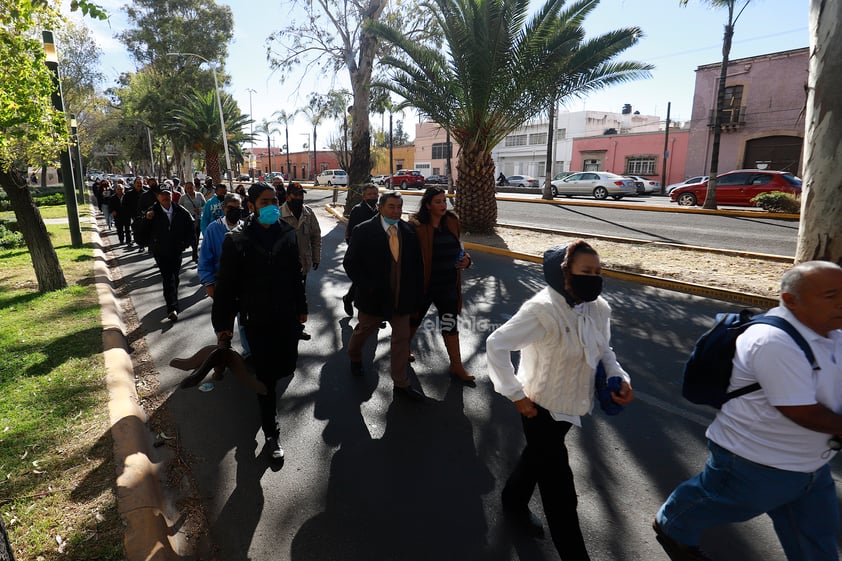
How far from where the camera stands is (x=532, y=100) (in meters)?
12.5

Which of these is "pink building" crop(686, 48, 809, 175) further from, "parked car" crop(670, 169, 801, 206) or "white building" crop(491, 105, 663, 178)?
"white building" crop(491, 105, 663, 178)

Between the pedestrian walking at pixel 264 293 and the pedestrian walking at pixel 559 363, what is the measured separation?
1695 millimetres

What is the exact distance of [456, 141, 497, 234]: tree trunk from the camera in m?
13.2

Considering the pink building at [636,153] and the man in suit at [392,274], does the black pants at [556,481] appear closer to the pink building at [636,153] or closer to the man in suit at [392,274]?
the man in suit at [392,274]

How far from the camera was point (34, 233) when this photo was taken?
292 inches

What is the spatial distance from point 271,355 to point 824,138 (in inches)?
236

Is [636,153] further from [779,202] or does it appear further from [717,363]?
[717,363]

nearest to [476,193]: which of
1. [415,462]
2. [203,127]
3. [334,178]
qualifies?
[415,462]

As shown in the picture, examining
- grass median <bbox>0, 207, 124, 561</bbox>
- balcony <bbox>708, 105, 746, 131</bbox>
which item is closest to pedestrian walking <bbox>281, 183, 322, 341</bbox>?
grass median <bbox>0, 207, 124, 561</bbox>

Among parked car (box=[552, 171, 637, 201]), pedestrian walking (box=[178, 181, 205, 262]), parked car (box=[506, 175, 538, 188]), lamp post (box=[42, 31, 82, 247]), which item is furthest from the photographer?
parked car (box=[506, 175, 538, 188])

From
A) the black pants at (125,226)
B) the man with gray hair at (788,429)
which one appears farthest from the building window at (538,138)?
the man with gray hair at (788,429)

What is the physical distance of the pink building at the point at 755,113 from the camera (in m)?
28.9

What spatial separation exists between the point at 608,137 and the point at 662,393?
41816mm

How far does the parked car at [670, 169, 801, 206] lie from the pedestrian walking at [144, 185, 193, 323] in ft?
60.5
